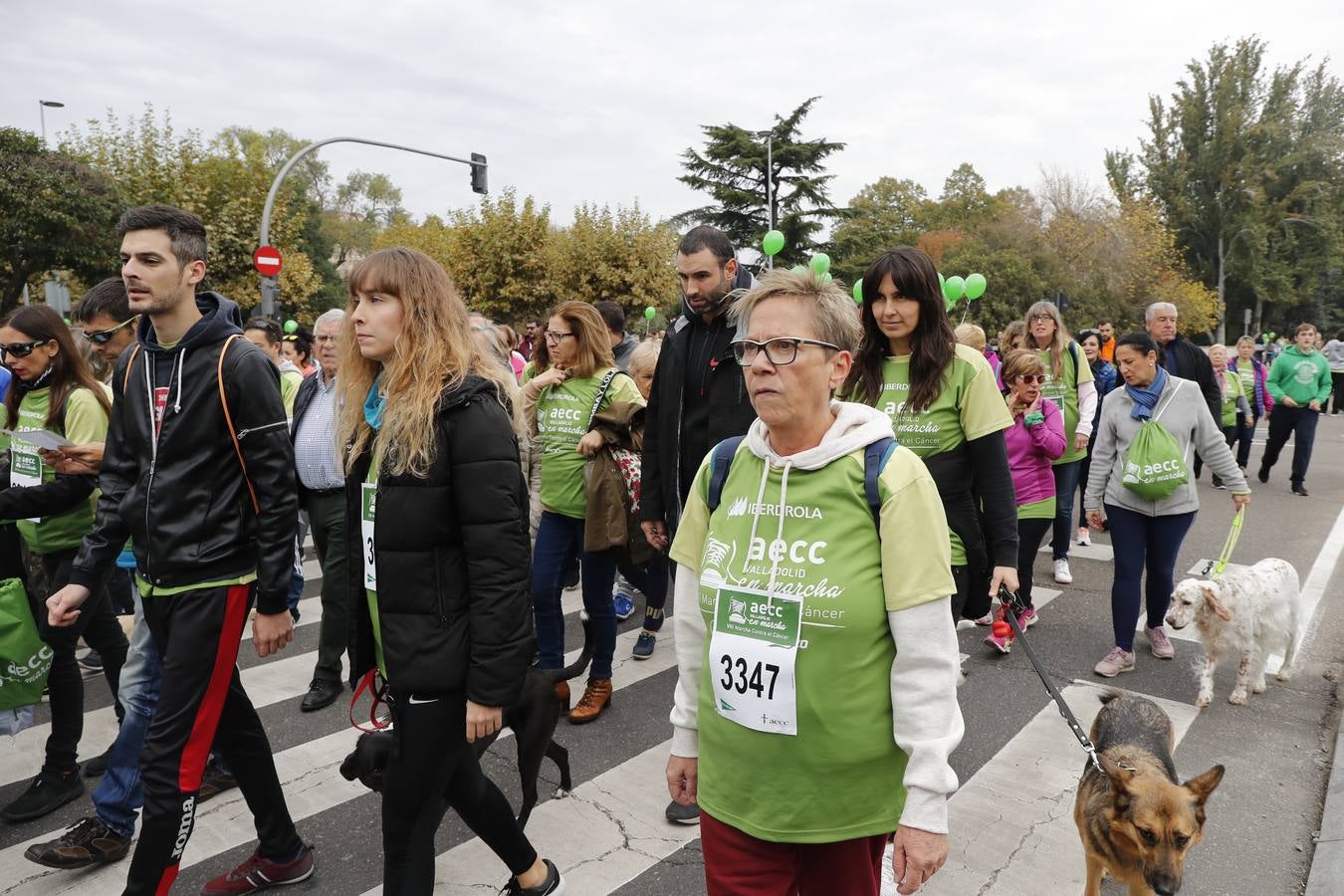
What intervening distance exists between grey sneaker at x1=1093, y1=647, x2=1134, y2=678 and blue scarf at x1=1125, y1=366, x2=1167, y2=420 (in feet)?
4.72

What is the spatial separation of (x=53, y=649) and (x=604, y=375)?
2.87 meters

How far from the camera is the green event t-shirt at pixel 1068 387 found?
7023mm

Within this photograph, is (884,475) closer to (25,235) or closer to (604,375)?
(604,375)

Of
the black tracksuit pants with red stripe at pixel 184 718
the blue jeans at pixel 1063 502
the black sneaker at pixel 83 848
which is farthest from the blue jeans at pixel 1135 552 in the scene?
the black sneaker at pixel 83 848

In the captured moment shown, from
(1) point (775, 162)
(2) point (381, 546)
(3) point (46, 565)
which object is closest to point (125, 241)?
(2) point (381, 546)

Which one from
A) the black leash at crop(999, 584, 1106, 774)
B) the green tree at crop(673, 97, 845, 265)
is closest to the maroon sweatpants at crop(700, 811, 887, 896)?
the black leash at crop(999, 584, 1106, 774)

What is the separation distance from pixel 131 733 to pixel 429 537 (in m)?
1.75

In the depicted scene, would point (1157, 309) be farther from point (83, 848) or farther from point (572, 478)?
point (83, 848)

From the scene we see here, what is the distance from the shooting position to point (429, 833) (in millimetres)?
2514

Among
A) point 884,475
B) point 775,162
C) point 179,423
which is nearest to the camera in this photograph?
point 884,475

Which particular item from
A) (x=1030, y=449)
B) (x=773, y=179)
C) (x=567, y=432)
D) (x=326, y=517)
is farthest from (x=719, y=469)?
(x=773, y=179)

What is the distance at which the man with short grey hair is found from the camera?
6.76m

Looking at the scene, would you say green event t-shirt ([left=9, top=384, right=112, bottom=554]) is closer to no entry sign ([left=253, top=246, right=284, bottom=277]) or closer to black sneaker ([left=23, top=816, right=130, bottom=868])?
black sneaker ([left=23, top=816, right=130, bottom=868])

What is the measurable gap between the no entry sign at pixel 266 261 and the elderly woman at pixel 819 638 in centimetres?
1699
